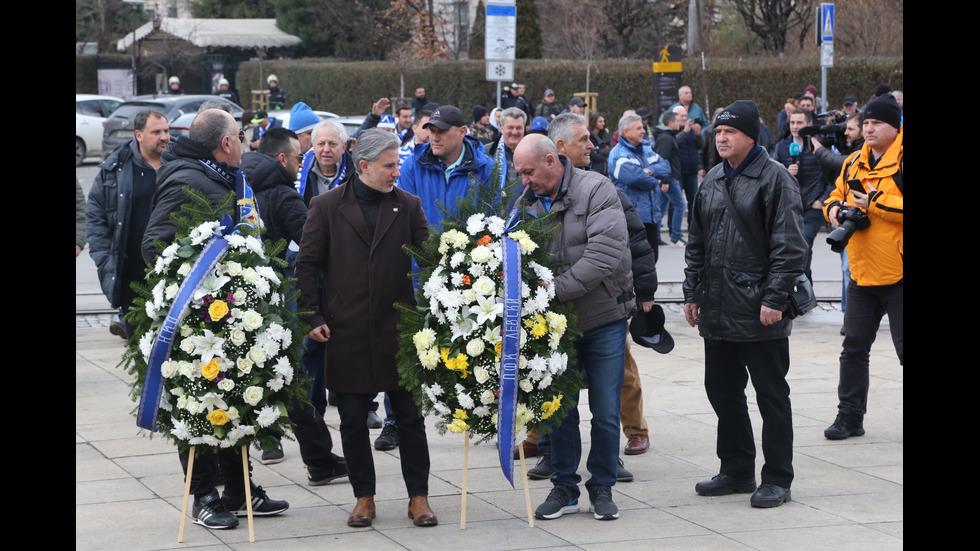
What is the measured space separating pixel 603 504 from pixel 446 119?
8.39 feet

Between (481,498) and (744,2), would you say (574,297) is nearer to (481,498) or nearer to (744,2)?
(481,498)

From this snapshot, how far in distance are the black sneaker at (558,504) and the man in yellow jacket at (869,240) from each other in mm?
2218

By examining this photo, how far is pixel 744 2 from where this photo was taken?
107ft

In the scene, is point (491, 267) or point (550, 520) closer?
point (491, 267)

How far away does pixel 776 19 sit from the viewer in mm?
32469

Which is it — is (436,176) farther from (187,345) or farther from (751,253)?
(187,345)

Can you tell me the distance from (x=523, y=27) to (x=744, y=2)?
23.3ft

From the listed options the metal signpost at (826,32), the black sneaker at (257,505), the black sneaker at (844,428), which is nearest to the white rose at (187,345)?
the black sneaker at (257,505)

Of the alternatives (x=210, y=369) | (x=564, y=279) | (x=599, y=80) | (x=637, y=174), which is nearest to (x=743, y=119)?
(x=564, y=279)

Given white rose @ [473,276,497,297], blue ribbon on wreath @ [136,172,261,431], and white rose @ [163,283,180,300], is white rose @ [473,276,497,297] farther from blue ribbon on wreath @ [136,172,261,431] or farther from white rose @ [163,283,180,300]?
white rose @ [163,283,180,300]

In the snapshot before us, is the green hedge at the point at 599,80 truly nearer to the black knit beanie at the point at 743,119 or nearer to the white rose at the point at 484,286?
the black knit beanie at the point at 743,119

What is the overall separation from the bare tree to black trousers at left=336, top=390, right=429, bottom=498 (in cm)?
2810

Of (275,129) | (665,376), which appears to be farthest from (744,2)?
(275,129)

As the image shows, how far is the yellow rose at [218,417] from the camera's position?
5.48 meters
